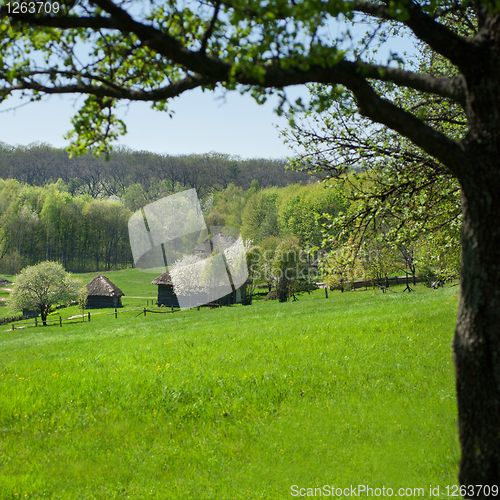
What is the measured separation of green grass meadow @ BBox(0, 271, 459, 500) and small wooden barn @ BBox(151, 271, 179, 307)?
38914 mm

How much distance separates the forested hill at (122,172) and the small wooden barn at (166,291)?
62615 millimetres

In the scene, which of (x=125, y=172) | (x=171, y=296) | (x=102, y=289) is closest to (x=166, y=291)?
(x=171, y=296)

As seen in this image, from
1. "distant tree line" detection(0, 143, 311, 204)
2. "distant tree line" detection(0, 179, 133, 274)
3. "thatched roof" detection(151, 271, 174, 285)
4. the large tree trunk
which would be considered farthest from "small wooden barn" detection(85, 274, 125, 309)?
"distant tree line" detection(0, 143, 311, 204)

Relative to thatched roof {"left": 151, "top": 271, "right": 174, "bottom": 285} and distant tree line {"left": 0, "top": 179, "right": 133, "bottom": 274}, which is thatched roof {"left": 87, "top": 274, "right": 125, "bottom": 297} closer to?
thatched roof {"left": 151, "top": 271, "right": 174, "bottom": 285}

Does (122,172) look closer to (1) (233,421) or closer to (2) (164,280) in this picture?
(2) (164,280)

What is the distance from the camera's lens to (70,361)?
1027 centimetres

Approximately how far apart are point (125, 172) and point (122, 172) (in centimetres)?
117

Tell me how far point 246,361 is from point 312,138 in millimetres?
5115

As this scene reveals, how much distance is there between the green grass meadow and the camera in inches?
194

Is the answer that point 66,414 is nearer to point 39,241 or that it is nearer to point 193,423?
point 193,423

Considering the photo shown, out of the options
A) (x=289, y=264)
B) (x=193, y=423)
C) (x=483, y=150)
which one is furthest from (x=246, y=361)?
(x=289, y=264)

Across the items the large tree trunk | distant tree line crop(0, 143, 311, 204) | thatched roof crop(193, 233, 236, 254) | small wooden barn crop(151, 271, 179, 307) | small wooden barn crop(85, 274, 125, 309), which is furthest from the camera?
distant tree line crop(0, 143, 311, 204)

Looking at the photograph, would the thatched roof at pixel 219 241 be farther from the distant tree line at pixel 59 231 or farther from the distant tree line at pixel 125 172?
the distant tree line at pixel 125 172

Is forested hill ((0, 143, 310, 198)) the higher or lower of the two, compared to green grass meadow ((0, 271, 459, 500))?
higher
